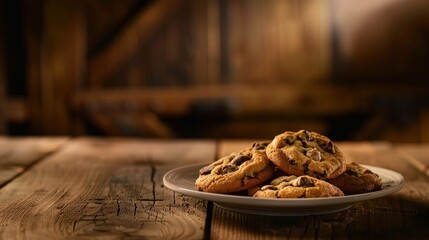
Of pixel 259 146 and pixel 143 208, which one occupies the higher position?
pixel 259 146

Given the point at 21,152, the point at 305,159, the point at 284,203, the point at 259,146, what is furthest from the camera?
the point at 21,152

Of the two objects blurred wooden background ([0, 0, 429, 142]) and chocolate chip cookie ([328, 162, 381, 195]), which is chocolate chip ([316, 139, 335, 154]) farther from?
blurred wooden background ([0, 0, 429, 142])

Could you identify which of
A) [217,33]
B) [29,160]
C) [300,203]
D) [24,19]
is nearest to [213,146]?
[29,160]

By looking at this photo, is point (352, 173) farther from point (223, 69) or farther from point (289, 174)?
point (223, 69)

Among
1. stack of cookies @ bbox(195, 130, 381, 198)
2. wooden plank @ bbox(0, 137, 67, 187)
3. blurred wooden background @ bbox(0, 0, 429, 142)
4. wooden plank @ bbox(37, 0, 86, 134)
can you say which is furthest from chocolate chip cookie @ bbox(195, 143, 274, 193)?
wooden plank @ bbox(37, 0, 86, 134)

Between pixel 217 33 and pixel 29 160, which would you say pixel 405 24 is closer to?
pixel 217 33

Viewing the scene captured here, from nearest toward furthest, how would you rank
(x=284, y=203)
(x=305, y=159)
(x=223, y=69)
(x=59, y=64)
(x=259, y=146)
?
(x=284, y=203), (x=305, y=159), (x=259, y=146), (x=223, y=69), (x=59, y=64)

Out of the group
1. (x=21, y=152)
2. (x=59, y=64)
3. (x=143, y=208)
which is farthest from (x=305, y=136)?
(x=59, y=64)
